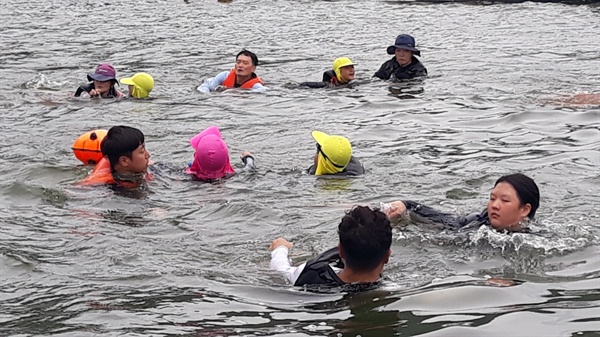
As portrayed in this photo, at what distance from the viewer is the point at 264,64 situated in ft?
55.6

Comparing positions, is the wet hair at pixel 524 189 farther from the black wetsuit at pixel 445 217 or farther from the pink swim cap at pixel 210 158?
the pink swim cap at pixel 210 158

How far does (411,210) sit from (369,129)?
4147mm

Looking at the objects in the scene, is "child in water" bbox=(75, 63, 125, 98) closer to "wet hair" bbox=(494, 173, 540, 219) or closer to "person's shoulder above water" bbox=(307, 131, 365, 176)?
"person's shoulder above water" bbox=(307, 131, 365, 176)

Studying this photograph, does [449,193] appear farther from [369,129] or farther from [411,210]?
[369,129]

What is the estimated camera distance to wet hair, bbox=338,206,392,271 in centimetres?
524

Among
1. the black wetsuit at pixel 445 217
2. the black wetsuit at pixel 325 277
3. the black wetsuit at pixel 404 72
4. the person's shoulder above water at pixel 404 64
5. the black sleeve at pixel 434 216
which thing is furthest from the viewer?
the black wetsuit at pixel 404 72

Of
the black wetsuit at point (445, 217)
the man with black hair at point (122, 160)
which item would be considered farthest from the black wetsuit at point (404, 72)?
the black wetsuit at point (445, 217)

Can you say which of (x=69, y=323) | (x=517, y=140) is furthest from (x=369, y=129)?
(x=69, y=323)

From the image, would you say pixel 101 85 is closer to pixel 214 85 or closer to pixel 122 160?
pixel 214 85

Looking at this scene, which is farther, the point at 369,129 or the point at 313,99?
the point at 313,99

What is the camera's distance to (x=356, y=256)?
5.34 m

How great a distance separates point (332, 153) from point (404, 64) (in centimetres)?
632

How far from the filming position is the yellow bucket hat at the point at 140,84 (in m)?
13.1

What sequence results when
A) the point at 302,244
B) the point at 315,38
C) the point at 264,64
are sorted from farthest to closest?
the point at 315,38, the point at 264,64, the point at 302,244
